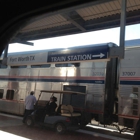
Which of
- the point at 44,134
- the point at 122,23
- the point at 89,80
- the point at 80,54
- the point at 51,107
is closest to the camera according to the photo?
the point at 122,23

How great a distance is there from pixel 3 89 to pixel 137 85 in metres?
7.68

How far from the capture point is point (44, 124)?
748cm

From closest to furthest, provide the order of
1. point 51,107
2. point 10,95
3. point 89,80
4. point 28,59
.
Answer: point 28,59, point 51,107, point 89,80, point 10,95

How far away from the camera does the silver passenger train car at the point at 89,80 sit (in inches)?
243

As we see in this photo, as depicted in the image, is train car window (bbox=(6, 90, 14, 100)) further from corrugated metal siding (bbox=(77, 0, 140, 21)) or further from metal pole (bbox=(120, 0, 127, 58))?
Result: metal pole (bbox=(120, 0, 127, 58))

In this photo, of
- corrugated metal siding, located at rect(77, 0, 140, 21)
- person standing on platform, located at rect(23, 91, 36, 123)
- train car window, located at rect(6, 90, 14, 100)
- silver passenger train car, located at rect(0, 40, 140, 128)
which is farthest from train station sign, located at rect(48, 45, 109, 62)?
train car window, located at rect(6, 90, 14, 100)

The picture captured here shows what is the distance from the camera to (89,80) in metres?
8.43

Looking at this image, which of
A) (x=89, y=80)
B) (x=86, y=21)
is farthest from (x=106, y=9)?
(x=89, y=80)

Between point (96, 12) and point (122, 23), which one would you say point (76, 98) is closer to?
point (96, 12)

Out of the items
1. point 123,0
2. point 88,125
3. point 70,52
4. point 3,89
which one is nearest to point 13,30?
point 123,0

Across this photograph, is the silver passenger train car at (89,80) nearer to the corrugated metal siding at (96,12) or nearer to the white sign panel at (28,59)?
the white sign panel at (28,59)

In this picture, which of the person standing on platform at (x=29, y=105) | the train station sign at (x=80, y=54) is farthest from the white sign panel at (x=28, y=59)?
the person standing on platform at (x=29, y=105)

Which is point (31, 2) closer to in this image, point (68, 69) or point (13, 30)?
point (13, 30)

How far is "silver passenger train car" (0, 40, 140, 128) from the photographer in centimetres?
617
